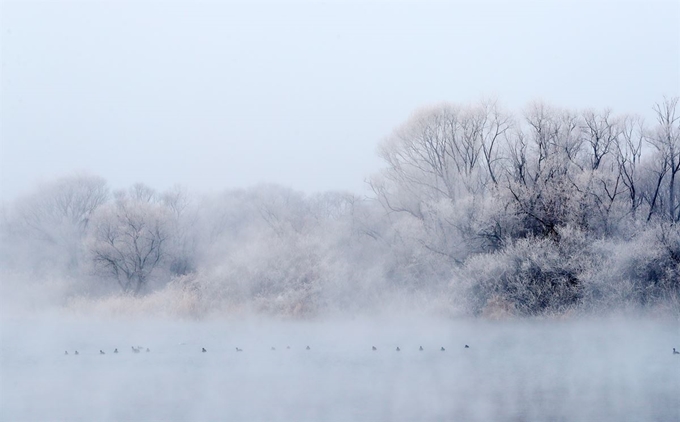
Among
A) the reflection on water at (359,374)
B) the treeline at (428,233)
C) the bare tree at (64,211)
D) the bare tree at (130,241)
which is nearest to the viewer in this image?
the reflection on water at (359,374)

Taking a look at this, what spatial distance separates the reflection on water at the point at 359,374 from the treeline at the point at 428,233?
2.18 m

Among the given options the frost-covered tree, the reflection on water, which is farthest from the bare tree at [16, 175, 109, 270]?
the reflection on water

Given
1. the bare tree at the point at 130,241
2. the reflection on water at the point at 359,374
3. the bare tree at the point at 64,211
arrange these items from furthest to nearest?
the bare tree at the point at 64,211 < the bare tree at the point at 130,241 < the reflection on water at the point at 359,374

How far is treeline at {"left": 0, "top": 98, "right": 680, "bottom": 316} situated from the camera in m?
23.8

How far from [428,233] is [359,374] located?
43.2 feet

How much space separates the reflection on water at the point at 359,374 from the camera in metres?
11.9

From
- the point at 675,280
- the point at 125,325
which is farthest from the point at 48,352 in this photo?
the point at 675,280

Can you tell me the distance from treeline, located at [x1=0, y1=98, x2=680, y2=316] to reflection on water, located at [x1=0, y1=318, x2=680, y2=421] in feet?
7.17

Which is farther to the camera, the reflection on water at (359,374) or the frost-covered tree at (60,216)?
the frost-covered tree at (60,216)

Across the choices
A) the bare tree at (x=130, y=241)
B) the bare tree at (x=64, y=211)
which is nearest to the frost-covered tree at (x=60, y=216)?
the bare tree at (x=64, y=211)

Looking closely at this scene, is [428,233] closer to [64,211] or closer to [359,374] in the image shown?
[359,374]

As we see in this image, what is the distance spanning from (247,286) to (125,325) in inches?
204

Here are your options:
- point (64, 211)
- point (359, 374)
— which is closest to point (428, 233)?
point (359, 374)

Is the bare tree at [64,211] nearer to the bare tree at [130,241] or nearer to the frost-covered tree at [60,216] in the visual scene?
the frost-covered tree at [60,216]
